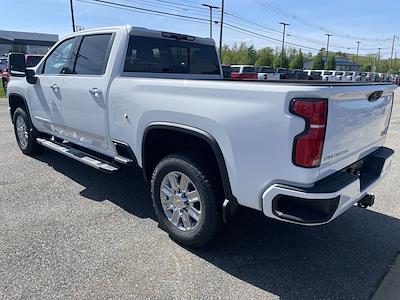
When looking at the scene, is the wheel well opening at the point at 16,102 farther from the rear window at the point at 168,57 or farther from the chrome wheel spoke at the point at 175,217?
the chrome wheel spoke at the point at 175,217

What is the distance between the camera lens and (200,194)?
3217mm

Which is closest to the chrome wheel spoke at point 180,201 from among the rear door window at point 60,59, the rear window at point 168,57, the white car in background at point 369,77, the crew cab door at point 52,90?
the rear window at point 168,57

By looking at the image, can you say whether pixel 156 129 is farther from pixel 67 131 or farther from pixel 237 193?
pixel 67 131

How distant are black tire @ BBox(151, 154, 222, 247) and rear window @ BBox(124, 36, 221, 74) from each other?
132 centimetres

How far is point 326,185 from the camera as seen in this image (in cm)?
→ 267

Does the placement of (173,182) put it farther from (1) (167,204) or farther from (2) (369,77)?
(2) (369,77)

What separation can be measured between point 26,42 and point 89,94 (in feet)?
271

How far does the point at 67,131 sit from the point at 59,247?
200 cm

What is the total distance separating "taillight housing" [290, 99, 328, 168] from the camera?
2488mm

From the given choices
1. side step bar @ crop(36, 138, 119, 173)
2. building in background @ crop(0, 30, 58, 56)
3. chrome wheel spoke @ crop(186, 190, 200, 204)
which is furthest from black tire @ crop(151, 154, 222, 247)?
building in background @ crop(0, 30, 58, 56)

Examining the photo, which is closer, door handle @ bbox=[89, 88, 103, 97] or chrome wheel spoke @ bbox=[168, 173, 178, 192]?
chrome wheel spoke @ bbox=[168, 173, 178, 192]

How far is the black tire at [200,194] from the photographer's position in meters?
3.18

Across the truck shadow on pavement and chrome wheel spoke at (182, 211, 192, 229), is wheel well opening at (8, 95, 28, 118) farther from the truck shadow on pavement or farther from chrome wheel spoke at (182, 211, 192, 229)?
chrome wheel spoke at (182, 211, 192, 229)

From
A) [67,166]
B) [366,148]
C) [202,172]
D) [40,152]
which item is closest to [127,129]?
[202,172]
